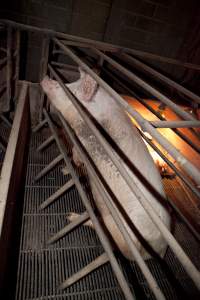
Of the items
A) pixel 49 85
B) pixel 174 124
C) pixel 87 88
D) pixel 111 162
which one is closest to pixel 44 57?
pixel 49 85

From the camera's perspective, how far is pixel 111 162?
2.67 m

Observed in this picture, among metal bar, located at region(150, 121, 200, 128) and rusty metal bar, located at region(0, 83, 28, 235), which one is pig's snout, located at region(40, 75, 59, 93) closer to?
rusty metal bar, located at region(0, 83, 28, 235)

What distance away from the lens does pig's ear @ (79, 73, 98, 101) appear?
3010mm

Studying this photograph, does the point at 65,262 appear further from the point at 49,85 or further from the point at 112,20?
the point at 112,20

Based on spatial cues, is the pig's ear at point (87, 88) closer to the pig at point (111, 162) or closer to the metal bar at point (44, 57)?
the pig at point (111, 162)

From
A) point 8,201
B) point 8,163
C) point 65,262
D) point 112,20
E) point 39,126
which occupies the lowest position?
point 65,262

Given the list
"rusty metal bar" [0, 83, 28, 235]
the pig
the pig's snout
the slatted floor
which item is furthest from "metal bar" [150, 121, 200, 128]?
the pig's snout

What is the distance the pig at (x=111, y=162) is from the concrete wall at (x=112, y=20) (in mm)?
1913

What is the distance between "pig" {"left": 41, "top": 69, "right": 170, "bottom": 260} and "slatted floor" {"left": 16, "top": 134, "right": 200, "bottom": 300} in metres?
0.43

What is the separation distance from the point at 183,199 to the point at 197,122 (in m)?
2.72

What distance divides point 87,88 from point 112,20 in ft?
8.11

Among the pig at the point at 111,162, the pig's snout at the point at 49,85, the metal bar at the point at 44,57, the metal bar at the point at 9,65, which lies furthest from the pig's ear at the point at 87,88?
the metal bar at the point at 9,65

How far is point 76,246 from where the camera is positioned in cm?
286

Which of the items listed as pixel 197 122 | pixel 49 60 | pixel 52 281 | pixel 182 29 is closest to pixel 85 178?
pixel 52 281
